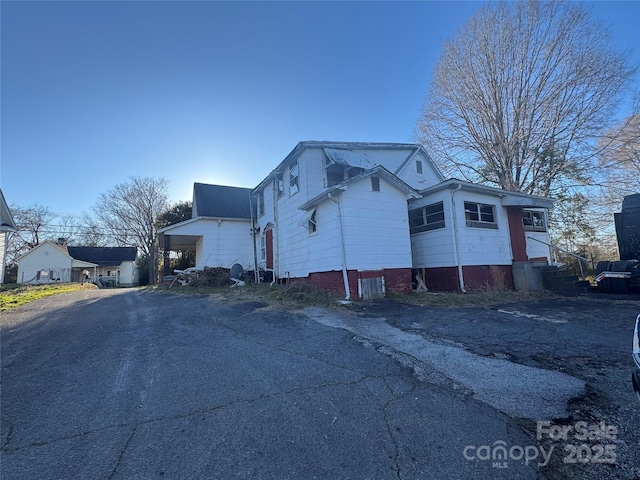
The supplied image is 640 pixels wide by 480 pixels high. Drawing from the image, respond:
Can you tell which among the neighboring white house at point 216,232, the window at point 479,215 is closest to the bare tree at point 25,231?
the neighboring white house at point 216,232

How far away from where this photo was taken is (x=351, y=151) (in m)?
13.1

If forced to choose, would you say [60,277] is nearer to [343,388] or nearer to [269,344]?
[269,344]

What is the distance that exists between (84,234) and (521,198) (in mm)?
49293

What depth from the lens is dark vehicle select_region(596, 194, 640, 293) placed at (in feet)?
32.8

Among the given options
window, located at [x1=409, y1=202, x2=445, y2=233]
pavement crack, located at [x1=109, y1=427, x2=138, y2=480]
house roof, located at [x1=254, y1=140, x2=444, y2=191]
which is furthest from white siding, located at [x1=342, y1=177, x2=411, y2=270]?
pavement crack, located at [x1=109, y1=427, x2=138, y2=480]

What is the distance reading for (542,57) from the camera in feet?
54.0

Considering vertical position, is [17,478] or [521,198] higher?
[521,198]

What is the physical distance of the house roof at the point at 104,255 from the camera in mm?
35219

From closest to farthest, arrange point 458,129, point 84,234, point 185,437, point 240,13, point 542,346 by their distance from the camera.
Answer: point 185,437 < point 542,346 < point 240,13 < point 458,129 < point 84,234

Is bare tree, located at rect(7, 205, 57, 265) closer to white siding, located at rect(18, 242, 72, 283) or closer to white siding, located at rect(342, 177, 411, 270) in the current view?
white siding, located at rect(18, 242, 72, 283)

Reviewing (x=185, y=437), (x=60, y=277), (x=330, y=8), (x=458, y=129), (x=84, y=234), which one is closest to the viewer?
(x=185, y=437)

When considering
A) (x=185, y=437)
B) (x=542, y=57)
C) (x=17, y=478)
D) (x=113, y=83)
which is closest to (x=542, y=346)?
(x=185, y=437)

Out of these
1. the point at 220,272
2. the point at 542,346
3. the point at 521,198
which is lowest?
the point at 542,346

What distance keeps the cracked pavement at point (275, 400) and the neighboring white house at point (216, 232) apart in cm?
1107
